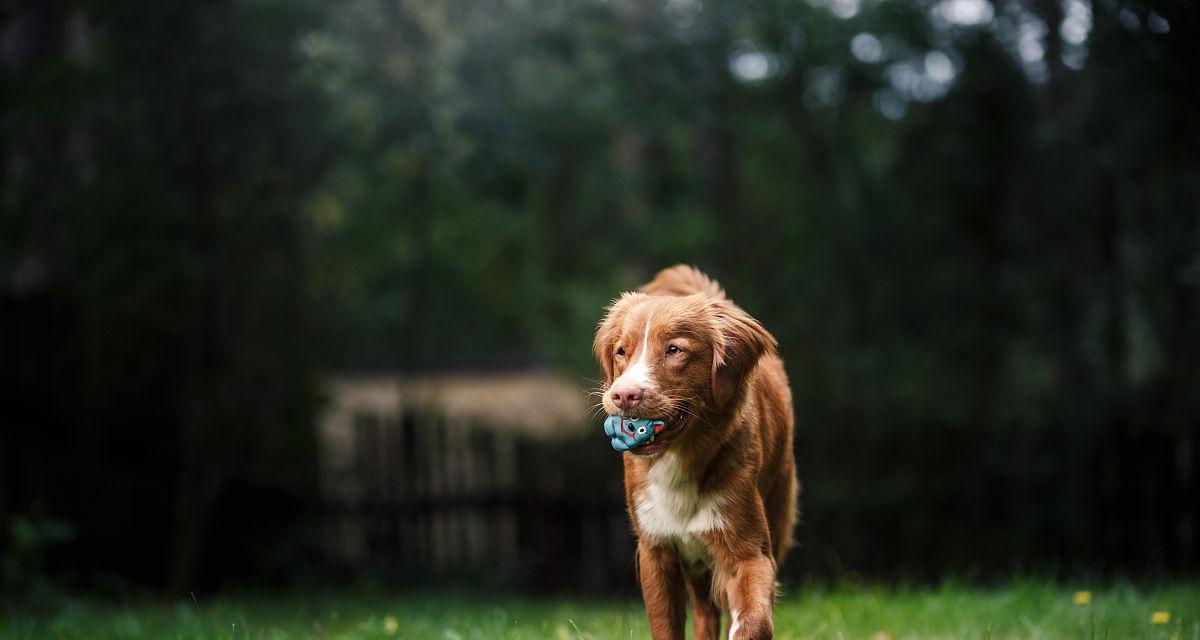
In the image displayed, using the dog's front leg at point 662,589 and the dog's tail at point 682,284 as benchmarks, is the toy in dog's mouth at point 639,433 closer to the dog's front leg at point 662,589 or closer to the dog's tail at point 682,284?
the dog's front leg at point 662,589

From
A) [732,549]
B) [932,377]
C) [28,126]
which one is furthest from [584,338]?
[732,549]

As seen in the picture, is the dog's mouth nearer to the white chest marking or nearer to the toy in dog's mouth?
the toy in dog's mouth

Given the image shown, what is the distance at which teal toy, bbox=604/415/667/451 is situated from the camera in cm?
317

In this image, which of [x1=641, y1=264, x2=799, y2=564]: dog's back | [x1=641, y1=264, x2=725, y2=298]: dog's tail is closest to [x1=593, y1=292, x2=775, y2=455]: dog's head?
[x1=641, y1=264, x2=799, y2=564]: dog's back

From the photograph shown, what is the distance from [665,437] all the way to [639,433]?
126mm

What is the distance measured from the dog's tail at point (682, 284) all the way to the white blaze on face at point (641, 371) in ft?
2.90

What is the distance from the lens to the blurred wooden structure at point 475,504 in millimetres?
10992

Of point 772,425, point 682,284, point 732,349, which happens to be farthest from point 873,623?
point 732,349

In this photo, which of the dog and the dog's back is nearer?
the dog

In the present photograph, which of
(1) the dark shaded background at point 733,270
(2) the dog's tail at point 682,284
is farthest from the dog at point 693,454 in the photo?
(1) the dark shaded background at point 733,270

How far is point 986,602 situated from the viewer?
17.5 feet

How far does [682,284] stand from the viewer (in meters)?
4.33

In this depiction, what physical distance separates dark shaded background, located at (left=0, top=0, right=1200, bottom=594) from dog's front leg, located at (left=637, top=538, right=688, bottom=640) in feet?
16.5

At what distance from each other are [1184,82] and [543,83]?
399 inches
